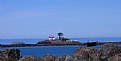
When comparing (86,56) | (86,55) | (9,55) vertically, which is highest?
(9,55)

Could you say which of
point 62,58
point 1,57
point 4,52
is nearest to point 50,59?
point 62,58

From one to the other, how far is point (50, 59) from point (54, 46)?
148 meters

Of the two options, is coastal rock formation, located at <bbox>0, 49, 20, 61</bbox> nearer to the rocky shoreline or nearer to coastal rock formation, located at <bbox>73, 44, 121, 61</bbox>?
the rocky shoreline

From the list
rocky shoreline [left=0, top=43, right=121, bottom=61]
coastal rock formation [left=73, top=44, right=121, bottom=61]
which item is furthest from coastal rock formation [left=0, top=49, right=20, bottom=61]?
coastal rock formation [left=73, top=44, right=121, bottom=61]

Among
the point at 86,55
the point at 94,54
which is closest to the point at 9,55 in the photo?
the point at 86,55

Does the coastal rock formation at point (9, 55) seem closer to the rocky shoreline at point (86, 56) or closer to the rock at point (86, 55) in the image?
the rocky shoreline at point (86, 56)

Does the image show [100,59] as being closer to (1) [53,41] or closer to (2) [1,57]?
(2) [1,57]

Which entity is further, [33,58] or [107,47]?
[107,47]

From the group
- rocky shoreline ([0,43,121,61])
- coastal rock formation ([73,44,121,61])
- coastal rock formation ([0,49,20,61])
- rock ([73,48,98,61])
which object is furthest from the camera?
coastal rock formation ([0,49,20,61])

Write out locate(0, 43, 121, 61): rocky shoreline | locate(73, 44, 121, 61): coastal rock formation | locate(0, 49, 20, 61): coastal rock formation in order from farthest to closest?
1. locate(0, 49, 20, 61): coastal rock formation
2. locate(73, 44, 121, 61): coastal rock formation
3. locate(0, 43, 121, 61): rocky shoreline

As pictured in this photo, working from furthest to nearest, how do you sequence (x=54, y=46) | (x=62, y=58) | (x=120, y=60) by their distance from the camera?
1. (x=54, y=46)
2. (x=62, y=58)
3. (x=120, y=60)

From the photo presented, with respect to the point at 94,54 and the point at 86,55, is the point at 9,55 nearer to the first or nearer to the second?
the point at 86,55

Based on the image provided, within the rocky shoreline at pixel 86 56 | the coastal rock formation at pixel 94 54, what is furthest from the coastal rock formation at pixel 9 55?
the coastal rock formation at pixel 94 54

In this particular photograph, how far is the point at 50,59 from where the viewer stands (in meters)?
42.5
